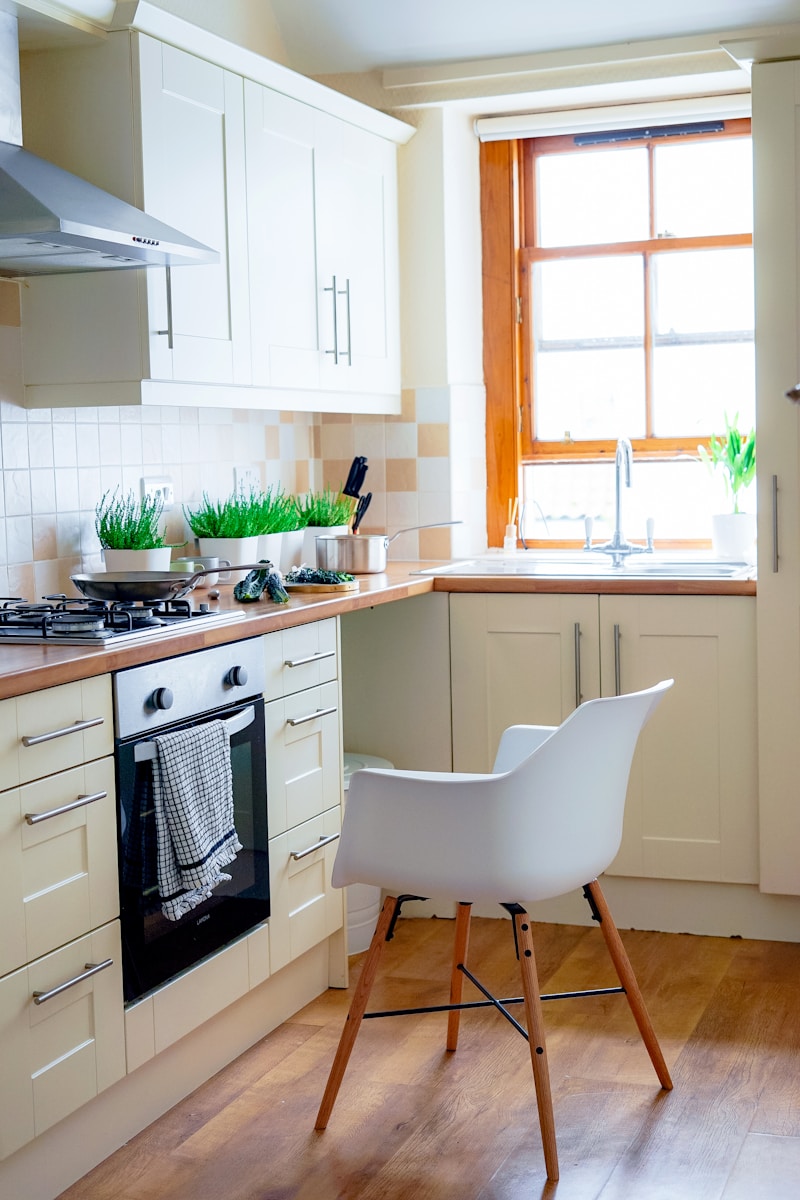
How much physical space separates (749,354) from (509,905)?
2.22 metres

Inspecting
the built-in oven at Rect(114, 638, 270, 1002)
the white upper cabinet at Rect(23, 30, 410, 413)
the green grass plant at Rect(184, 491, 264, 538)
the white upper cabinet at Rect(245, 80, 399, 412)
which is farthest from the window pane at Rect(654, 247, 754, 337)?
the built-in oven at Rect(114, 638, 270, 1002)

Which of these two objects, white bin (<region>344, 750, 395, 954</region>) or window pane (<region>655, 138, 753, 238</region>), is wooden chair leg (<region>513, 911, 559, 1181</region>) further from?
window pane (<region>655, 138, 753, 238</region>)

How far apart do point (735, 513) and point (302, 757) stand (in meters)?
1.51

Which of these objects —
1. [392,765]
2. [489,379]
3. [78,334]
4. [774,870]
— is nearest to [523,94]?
[489,379]

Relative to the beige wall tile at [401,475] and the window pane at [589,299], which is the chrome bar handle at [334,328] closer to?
the beige wall tile at [401,475]

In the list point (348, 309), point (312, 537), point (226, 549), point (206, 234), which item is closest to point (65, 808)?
point (226, 549)

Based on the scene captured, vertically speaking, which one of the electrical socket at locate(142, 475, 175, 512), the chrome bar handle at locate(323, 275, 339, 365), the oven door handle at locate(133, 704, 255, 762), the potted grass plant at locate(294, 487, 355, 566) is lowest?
the oven door handle at locate(133, 704, 255, 762)

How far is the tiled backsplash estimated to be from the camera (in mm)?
2846

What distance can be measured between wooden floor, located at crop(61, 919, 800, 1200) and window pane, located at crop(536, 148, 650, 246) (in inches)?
83.3

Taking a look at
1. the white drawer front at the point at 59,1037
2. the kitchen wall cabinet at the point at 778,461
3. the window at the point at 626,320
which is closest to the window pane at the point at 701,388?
the window at the point at 626,320

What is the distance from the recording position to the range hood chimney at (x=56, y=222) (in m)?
2.29

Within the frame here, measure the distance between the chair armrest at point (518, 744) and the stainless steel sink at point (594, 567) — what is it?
0.86 m

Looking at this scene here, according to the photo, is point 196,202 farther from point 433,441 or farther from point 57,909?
point 57,909

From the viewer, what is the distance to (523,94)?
375 centimetres
